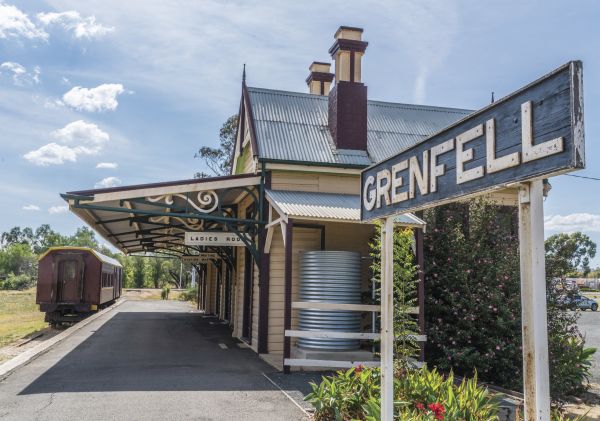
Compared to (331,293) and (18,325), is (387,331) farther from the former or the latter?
(18,325)

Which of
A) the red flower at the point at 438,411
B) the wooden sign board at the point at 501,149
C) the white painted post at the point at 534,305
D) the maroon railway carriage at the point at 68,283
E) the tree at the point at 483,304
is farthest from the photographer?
the maroon railway carriage at the point at 68,283

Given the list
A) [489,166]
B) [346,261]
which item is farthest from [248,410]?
[489,166]

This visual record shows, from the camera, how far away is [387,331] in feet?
17.0

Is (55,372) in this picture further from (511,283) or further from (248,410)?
(511,283)

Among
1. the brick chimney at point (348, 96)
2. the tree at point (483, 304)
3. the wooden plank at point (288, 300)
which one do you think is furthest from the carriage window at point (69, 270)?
the tree at point (483, 304)

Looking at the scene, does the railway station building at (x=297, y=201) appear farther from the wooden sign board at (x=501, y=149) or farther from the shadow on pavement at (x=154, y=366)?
the wooden sign board at (x=501, y=149)

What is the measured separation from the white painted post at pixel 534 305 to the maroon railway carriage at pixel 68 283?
71.7 ft

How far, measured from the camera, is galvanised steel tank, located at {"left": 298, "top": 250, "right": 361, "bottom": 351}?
10680 millimetres

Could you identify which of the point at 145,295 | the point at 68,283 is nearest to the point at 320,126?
the point at 68,283

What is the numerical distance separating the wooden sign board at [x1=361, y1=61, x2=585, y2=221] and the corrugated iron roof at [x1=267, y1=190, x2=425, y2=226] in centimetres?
515

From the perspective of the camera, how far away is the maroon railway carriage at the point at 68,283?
22.2 m

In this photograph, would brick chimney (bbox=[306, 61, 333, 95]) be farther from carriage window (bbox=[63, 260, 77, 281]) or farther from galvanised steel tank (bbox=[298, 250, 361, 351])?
carriage window (bbox=[63, 260, 77, 281])

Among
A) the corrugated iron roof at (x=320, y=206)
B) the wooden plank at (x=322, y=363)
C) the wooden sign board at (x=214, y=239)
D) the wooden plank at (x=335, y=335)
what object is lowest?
the wooden plank at (x=322, y=363)

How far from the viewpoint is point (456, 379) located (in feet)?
33.8
